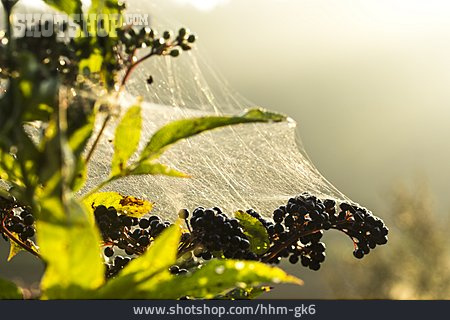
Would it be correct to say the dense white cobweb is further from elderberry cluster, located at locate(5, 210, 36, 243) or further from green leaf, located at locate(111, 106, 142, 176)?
green leaf, located at locate(111, 106, 142, 176)

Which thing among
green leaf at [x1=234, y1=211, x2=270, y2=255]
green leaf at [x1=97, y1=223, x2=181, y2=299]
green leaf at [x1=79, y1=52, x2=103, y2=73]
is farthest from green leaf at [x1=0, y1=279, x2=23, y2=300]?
green leaf at [x1=234, y1=211, x2=270, y2=255]

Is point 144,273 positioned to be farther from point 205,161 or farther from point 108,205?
point 205,161

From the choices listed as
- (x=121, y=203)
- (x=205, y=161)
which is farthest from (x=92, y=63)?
(x=205, y=161)

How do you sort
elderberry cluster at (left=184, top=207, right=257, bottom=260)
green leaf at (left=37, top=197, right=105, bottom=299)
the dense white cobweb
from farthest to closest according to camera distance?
the dense white cobweb
elderberry cluster at (left=184, top=207, right=257, bottom=260)
green leaf at (left=37, top=197, right=105, bottom=299)

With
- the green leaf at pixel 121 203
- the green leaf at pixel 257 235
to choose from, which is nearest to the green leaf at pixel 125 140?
the green leaf at pixel 121 203

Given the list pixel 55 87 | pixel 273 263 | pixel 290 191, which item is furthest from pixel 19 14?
pixel 290 191
